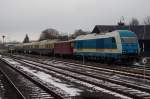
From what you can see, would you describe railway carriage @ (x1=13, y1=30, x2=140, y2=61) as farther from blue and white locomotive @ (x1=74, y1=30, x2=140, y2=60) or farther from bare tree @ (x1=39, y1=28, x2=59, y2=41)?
bare tree @ (x1=39, y1=28, x2=59, y2=41)

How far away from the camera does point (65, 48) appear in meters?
54.9

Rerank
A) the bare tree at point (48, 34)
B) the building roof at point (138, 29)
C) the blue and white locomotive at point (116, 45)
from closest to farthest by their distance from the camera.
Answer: the blue and white locomotive at point (116, 45) → the building roof at point (138, 29) → the bare tree at point (48, 34)

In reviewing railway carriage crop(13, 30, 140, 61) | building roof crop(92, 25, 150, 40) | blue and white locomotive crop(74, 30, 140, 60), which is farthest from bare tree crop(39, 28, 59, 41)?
blue and white locomotive crop(74, 30, 140, 60)

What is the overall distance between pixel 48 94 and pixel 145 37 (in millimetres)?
44474

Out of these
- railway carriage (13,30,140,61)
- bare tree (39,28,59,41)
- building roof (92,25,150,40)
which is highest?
bare tree (39,28,59,41)

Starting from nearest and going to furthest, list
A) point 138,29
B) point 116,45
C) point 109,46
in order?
point 116,45, point 109,46, point 138,29

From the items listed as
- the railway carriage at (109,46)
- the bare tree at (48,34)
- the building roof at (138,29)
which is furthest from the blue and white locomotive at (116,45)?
the bare tree at (48,34)

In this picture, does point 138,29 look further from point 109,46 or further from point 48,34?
point 48,34

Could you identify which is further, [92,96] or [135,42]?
[135,42]

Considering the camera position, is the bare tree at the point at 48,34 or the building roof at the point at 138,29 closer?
the building roof at the point at 138,29

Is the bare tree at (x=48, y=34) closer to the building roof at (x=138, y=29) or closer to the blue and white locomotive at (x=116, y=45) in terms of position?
the building roof at (x=138, y=29)

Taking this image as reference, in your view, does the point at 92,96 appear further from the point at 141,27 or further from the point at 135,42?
the point at 141,27

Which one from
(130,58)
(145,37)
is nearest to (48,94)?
(130,58)

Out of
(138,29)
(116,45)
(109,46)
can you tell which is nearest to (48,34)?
(138,29)
